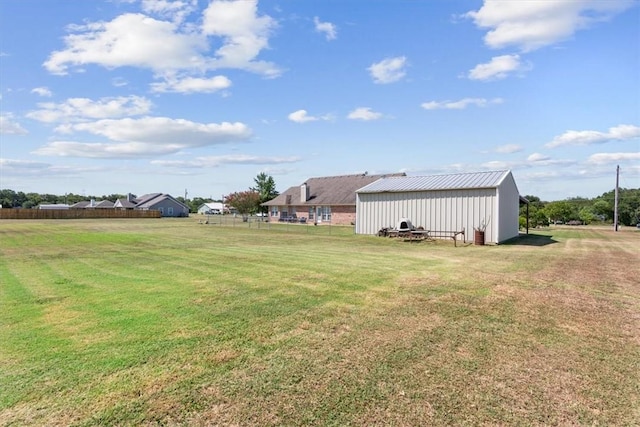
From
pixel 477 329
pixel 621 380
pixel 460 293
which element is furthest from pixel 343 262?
pixel 621 380

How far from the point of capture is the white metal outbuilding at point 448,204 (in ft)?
67.6

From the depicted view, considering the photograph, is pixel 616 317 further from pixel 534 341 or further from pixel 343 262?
pixel 343 262

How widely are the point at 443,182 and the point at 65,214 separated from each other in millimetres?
60810

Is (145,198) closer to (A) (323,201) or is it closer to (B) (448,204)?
(A) (323,201)

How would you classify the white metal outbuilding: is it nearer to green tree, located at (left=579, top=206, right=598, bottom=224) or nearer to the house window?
the house window

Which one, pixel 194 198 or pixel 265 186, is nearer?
pixel 265 186

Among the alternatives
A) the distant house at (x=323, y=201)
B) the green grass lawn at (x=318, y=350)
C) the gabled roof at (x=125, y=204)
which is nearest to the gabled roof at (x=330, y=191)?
the distant house at (x=323, y=201)

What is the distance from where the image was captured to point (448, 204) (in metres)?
22.1

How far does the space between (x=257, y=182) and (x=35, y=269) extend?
5243 cm

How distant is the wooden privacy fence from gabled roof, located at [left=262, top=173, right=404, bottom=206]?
30.4 metres

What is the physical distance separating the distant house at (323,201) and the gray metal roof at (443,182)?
36.2 ft

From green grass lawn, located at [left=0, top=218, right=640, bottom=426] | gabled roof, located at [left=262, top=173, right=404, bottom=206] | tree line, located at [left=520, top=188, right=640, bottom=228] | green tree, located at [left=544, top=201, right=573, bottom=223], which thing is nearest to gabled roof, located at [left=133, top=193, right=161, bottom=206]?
gabled roof, located at [left=262, top=173, right=404, bottom=206]

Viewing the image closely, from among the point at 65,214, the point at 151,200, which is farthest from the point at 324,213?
the point at 151,200

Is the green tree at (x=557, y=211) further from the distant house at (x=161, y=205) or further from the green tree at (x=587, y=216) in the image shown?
the distant house at (x=161, y=205)
